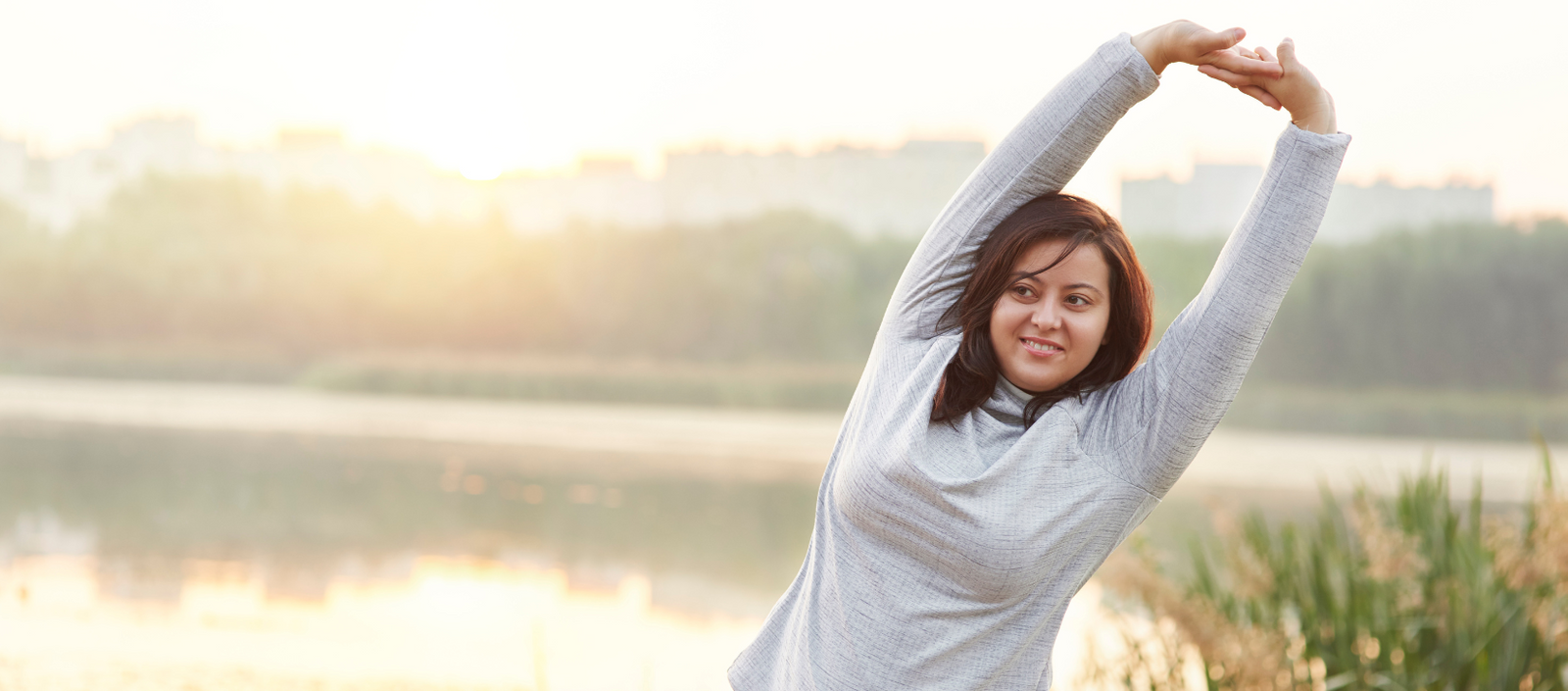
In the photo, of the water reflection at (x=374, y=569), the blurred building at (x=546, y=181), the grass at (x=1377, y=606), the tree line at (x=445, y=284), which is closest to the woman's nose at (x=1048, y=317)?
the grass at (x=1377, y=606)

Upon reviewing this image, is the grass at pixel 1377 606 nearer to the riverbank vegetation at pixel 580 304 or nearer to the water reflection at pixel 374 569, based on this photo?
the water reflection at pixel 374 569

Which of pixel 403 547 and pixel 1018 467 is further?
pixel 403 547

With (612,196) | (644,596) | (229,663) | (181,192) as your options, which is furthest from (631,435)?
(181,192)

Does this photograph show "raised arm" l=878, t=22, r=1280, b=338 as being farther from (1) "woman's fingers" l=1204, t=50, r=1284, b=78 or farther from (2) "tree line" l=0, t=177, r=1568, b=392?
(2) "tree line" l=0, t=177, r=1568, b=392

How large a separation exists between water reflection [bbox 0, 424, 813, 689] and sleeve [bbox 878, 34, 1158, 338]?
1015mm

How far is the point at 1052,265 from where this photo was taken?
40.6 inches

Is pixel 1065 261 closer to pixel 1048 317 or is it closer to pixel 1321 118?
pixel 1048 317

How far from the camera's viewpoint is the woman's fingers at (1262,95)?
103 centimetres

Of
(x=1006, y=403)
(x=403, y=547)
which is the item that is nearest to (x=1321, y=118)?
(x=1006, y=403)

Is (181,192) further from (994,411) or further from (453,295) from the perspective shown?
(994,411)

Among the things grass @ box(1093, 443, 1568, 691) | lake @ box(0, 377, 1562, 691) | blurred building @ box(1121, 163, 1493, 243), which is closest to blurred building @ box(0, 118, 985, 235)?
blurred building @ box(1121, 163, 1493, 243)

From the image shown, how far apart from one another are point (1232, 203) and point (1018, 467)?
30.6 meters

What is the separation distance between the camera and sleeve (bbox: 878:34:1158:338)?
1.06 metres

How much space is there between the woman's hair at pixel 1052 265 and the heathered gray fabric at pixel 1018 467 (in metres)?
0.02
